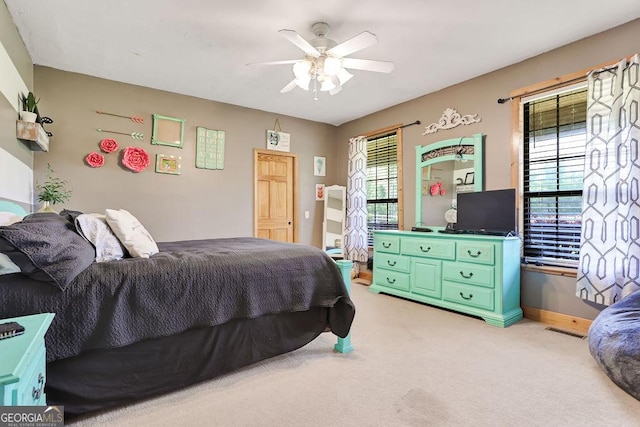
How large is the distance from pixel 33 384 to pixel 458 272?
333 centimetres

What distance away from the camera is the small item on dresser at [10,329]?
3.25 feet

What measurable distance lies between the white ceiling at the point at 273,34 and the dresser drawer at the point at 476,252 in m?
1.86

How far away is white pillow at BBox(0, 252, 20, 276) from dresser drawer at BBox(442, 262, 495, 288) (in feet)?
11.2

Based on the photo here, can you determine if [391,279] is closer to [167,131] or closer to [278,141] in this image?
[278,141]

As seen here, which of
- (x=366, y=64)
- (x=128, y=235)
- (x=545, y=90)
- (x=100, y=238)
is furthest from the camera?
(x=545, y=90)

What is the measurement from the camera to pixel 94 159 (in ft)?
12.0

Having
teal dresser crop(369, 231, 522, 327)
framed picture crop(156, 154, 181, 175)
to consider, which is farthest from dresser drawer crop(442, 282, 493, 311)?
framed picture crop(156, 154, 181, 175)

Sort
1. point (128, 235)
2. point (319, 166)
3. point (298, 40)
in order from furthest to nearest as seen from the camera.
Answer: point (319, 166) → point (298, 40) → point (128, 235)

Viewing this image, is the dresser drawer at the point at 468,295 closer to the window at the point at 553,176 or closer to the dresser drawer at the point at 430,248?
the dresser drawer at the point at 430,248

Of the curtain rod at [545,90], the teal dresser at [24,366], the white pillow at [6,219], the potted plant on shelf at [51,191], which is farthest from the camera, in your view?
the potted plant on shelf at [51,191]

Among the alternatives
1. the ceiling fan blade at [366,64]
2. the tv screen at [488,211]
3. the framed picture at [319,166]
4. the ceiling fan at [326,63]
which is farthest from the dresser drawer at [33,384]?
the framed picture at [319,166]

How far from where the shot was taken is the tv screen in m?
3.24

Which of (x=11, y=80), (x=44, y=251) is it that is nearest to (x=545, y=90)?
(x=44, y=251)

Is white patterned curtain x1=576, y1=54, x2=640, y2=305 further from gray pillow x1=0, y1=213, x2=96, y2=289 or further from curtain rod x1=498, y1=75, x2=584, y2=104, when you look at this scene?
gray pillow x1=0, y1=213, x2=96, y2=289
